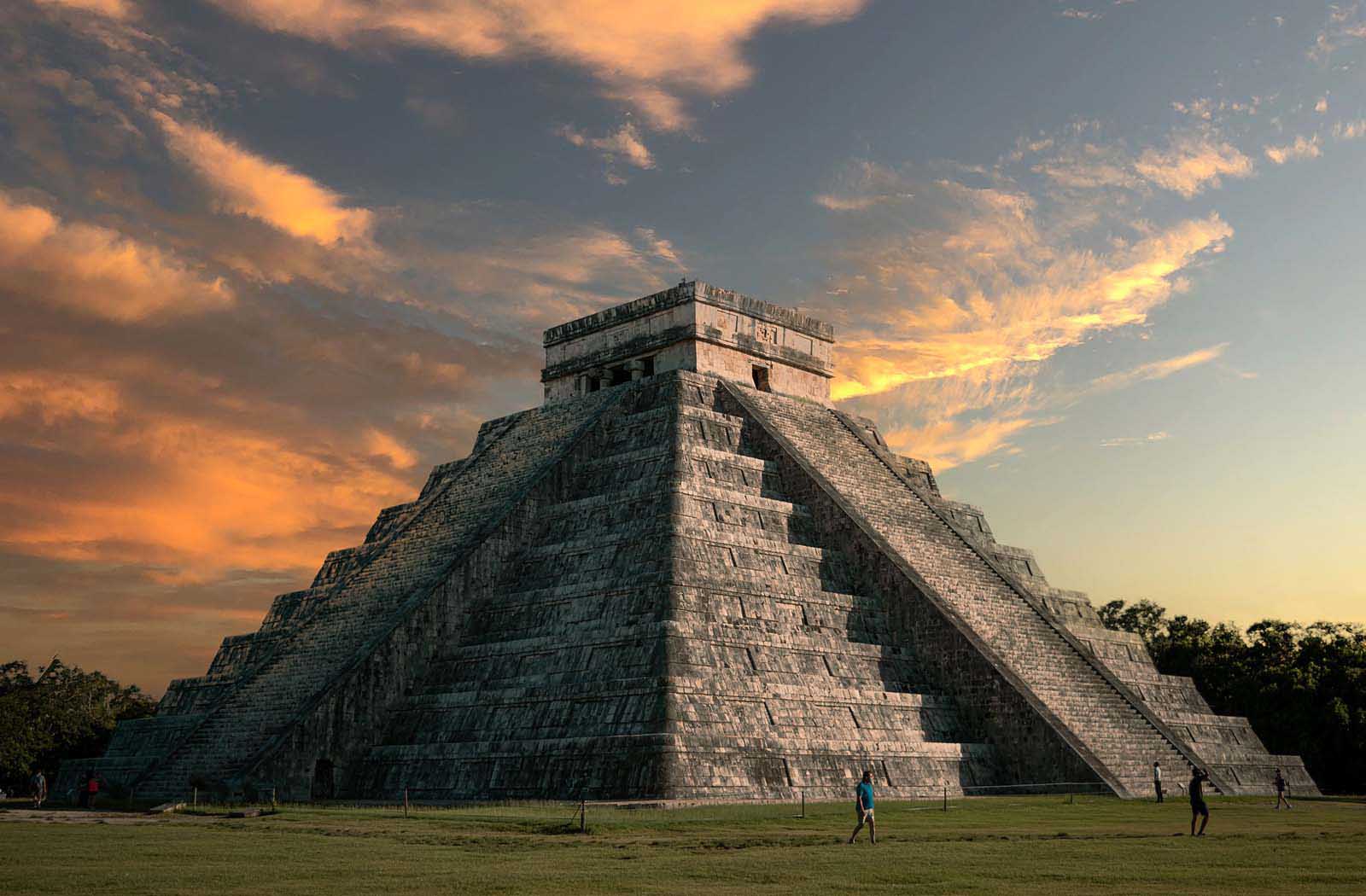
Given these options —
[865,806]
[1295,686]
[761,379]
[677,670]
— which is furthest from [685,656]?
[1295,686]

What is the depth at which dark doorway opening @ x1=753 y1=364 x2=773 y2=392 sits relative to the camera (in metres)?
37.5

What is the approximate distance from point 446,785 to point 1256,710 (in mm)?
26761

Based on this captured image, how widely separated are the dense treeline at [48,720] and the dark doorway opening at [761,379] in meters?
23.3

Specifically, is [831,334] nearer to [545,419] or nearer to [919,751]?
[545,419]

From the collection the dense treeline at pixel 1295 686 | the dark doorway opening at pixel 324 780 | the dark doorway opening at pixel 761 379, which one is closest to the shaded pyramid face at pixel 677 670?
the dark doorway opening at pixel 324 780

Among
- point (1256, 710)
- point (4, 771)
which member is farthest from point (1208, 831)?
point (4, 771)

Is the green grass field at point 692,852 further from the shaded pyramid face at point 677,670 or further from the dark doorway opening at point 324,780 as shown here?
the dark doorway opening at point 324,780

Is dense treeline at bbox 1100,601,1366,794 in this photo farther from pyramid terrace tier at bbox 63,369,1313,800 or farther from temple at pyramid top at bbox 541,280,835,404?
temple at pyramid top at bbox 541,280,835,404

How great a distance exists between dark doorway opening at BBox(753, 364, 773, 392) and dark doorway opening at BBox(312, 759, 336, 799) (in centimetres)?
1604

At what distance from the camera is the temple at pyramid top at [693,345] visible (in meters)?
35.8

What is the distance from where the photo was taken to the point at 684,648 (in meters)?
24.0

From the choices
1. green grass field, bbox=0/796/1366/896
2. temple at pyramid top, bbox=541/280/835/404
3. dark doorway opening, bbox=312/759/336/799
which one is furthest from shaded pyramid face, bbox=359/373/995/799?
temple at pyramid top, bbox=541/280/835/404

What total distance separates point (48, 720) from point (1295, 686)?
37005 mm

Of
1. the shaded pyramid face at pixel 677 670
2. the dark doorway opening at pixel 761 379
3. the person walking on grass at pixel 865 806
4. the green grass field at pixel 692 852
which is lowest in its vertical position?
the green grass field at pixel 692 852
